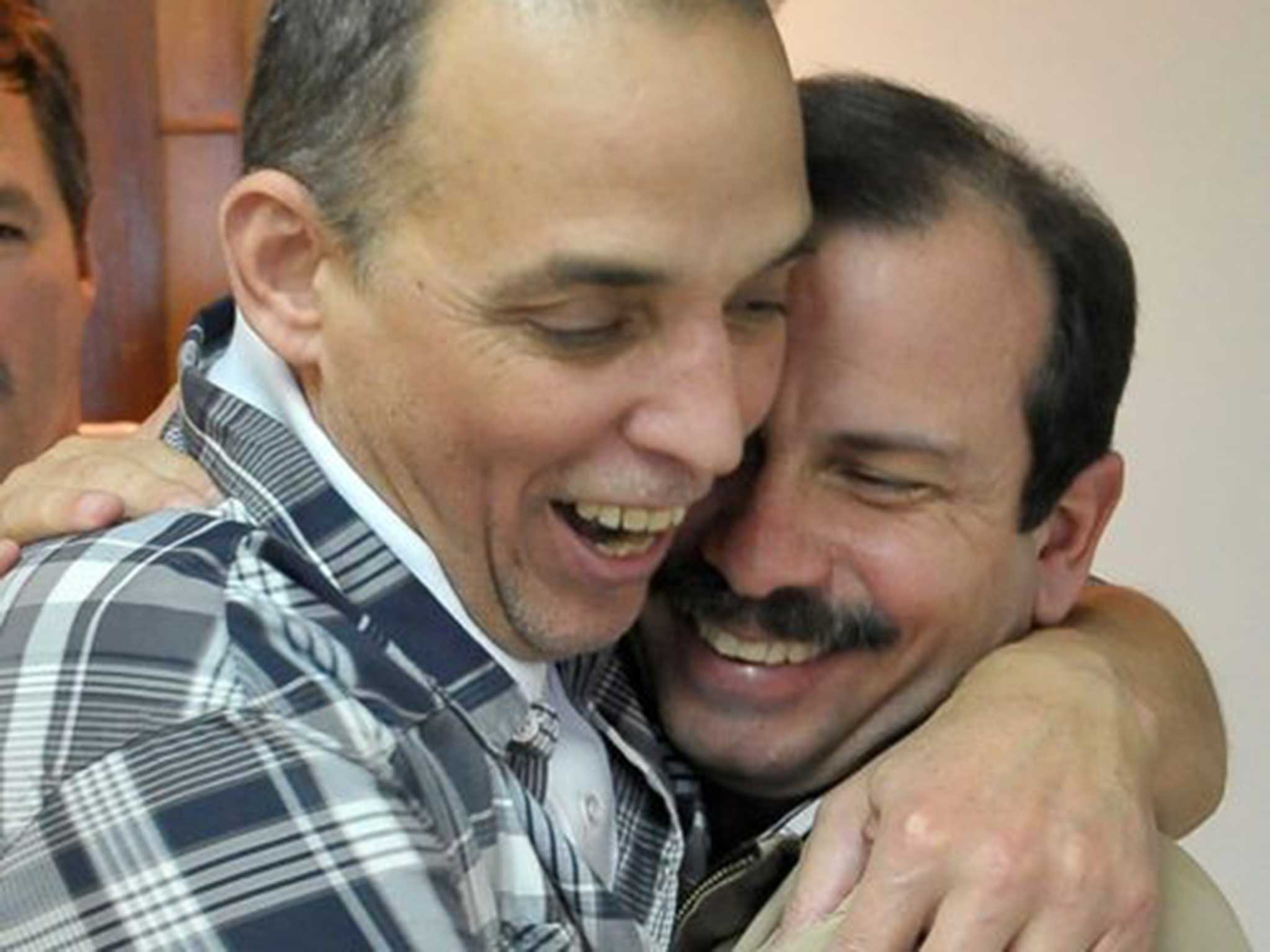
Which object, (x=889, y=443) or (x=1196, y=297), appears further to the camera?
(x=1196, y=297)

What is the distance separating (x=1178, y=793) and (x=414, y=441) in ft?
1.85

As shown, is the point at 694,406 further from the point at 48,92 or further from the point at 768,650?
the point at 48,92

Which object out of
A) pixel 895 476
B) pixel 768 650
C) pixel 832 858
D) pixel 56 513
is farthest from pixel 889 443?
pixel 56 513

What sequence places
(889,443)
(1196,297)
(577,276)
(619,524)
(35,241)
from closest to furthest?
(577,276)
(619,524)
(889,443)
(35,241)
(1196,297)

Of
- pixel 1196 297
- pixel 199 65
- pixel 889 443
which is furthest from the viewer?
pixel 199 65

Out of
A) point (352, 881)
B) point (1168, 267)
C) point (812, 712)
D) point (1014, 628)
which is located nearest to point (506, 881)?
point (352, 881)

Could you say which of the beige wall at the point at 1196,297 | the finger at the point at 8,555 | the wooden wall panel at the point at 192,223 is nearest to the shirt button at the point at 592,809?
the finger at the point at 8,555

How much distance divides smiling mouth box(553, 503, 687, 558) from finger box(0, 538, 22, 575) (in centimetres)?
28

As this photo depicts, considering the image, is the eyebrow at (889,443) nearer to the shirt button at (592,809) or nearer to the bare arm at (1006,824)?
the bare arm at (1006,824)

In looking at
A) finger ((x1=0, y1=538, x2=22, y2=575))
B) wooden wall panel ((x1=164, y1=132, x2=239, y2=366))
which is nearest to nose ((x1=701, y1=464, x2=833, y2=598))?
finger ((x1=0, y1=538, x2=22, y2=575))

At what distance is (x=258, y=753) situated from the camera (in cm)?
73

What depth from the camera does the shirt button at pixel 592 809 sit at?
3.33ft

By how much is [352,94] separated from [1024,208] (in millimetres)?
456

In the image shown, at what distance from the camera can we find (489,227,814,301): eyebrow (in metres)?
0.84
